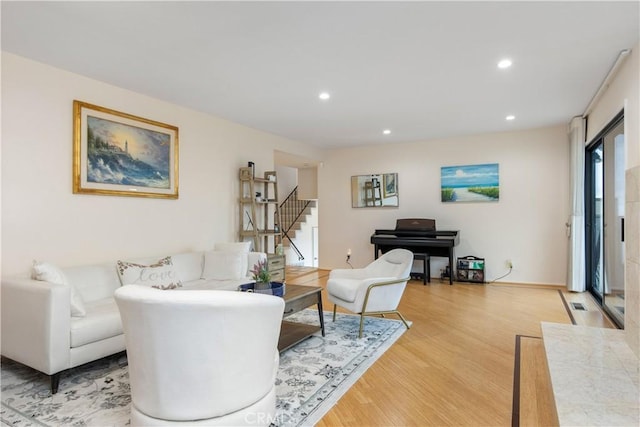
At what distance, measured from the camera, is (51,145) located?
3.24 meters

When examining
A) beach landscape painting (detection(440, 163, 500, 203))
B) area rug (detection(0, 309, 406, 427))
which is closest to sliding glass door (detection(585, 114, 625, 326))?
beach landscape painting (detection(440, 163, 500, 203))

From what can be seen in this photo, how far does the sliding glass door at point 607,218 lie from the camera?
366cm

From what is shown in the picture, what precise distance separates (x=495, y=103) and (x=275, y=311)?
13.2 feet

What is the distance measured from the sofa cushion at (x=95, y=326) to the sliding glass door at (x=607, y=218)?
4.45 m

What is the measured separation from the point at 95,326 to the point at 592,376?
3354 millimetres

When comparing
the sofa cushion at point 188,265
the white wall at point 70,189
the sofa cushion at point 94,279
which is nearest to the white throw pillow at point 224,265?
the sofa cushion at point 188,265

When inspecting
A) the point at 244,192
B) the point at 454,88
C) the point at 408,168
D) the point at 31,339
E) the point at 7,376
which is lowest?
the point at 7,376

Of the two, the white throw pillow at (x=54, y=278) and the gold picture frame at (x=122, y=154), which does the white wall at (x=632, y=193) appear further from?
the gold picture frame at (x=122, y=154)

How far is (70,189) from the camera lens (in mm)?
3381

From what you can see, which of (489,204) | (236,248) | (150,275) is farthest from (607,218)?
(150,275)

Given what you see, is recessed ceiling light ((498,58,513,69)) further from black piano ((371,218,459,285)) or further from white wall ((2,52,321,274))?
white wall ((2,52,321,274))

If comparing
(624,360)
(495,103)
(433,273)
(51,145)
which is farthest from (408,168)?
(51,145)

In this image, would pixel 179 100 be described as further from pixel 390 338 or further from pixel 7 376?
pixel 390 338

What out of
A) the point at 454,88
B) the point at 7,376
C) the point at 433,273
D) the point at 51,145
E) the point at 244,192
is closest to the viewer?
the point at 7,376
